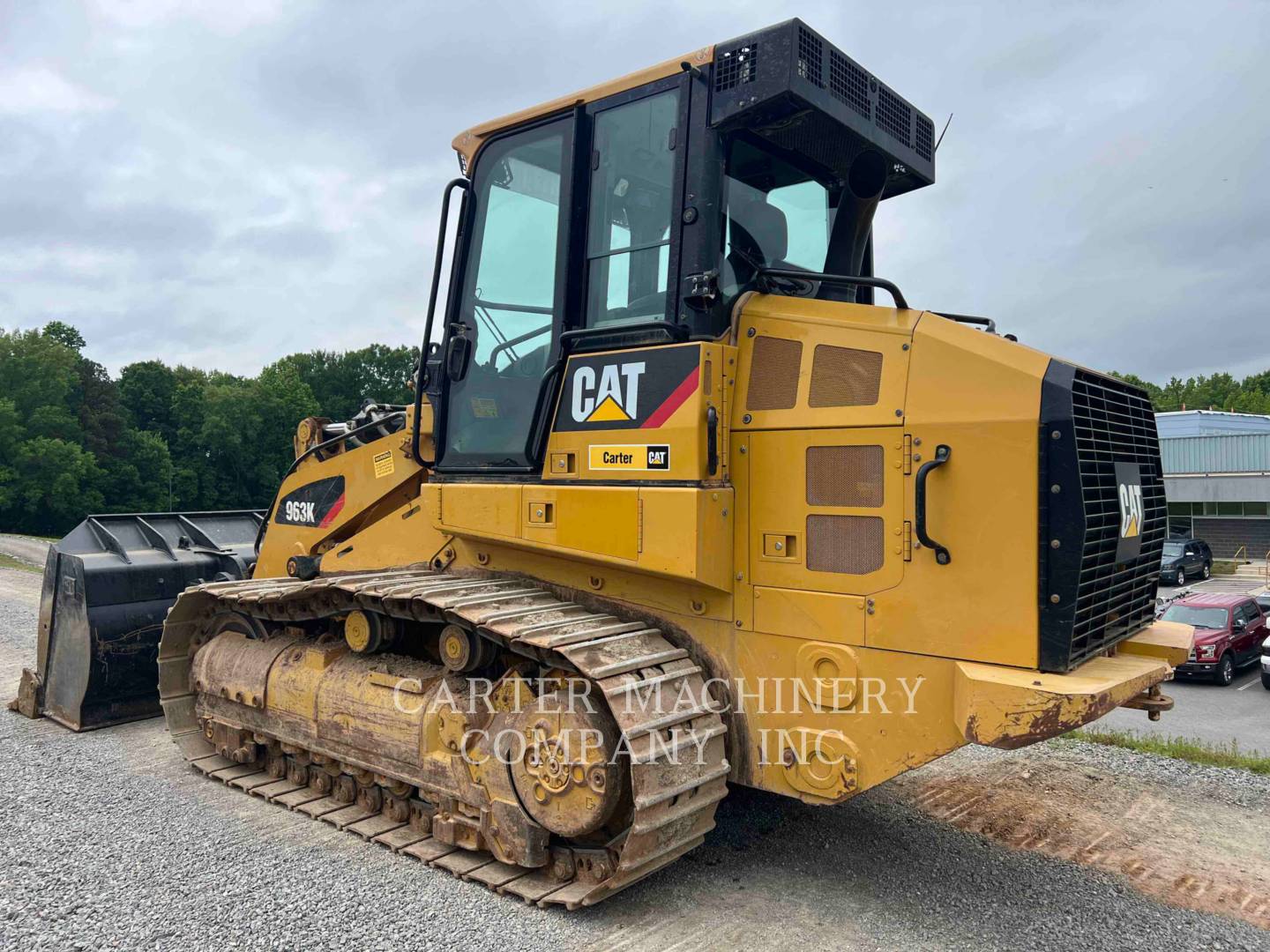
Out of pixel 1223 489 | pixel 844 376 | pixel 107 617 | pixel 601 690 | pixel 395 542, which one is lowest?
pixel 107 617

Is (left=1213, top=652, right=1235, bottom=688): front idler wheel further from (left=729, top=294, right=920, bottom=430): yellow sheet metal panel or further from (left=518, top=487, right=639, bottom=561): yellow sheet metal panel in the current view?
(left=518, top=487, right=639, bottom=561): yellow sheet metal panel

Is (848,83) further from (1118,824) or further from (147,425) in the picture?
(147,425)

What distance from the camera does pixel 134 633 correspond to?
6.67 metres

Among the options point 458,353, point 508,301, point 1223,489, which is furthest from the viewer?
point 1223,489

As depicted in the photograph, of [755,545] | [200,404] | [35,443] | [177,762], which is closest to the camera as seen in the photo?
[755,545]

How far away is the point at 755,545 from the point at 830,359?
0.88m

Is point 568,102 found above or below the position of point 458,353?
above

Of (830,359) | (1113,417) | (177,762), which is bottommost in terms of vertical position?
(177,762)

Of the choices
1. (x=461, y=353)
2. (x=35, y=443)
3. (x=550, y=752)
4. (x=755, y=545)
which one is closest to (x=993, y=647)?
(x=755, y=545)

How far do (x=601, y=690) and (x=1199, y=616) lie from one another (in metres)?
15.1

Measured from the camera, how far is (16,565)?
1883 centimetres

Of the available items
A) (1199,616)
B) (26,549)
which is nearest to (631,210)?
(1199,616)

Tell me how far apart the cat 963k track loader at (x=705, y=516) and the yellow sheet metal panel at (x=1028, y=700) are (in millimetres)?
13

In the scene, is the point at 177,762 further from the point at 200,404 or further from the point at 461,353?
the point at 200,404
